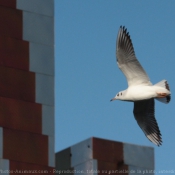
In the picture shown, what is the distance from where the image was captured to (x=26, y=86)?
624 inches

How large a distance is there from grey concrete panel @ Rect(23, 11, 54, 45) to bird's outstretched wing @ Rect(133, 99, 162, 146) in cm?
301

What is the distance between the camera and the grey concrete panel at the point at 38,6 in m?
16.7

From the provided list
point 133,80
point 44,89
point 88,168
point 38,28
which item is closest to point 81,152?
point 88,168

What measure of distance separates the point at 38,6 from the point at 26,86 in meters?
2.11

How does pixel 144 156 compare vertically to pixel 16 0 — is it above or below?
below

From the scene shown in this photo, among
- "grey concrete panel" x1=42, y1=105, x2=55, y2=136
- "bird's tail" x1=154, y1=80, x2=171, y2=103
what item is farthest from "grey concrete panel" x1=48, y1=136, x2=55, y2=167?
"bird's tail" x1=154, y1=80, x2=171, y2=103

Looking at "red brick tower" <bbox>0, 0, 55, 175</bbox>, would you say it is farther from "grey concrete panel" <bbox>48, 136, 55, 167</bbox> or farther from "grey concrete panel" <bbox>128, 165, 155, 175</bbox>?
"grey concrete panel" <bbox>128, 165, 155, 175</bbox>

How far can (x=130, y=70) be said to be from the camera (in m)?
17.2

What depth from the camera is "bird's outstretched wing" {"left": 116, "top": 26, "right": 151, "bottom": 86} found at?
17031 mm

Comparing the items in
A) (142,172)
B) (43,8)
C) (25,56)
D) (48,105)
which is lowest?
(142,172)

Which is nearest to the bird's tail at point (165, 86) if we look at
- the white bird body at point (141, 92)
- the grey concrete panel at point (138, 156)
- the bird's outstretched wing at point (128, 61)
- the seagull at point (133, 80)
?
the seagull at point (133, 80)

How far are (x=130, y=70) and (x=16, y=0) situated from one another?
304 centimetres

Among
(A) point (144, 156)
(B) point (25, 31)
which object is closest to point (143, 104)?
(A) point (144, 156)

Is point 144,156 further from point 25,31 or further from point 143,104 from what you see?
point 25,31
